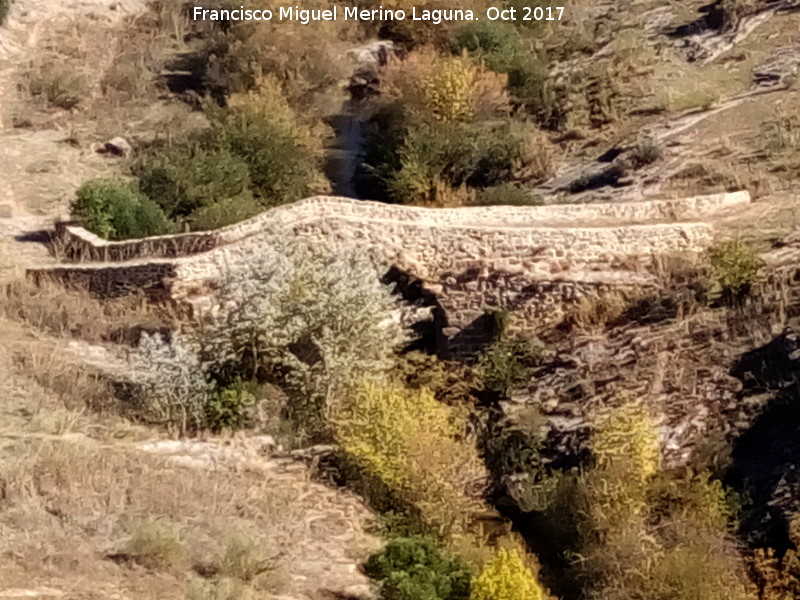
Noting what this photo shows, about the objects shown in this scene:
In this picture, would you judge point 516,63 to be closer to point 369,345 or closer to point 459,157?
point 459,157

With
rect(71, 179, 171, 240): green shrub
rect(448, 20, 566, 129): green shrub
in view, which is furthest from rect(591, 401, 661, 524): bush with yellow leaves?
rect(448, 20, 566, 129): green shrub

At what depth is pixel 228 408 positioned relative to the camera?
15367 mm

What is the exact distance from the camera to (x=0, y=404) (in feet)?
48.0

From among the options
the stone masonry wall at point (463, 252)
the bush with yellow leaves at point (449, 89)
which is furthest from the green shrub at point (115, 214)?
the bush with yellow leaves at point (449, 89)

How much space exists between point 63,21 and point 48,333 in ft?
49.6

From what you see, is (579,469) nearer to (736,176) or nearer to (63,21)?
(736,176)

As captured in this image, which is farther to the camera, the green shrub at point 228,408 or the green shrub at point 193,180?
the green shrub at point 193,180

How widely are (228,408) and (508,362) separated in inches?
150

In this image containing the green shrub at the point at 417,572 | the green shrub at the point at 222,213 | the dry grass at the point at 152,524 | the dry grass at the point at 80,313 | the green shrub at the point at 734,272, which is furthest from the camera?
the green shrub at the point at 222,213

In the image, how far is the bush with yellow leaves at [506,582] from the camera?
11.5 meters

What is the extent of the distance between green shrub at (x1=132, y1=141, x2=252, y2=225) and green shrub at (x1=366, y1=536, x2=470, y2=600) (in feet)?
33.7

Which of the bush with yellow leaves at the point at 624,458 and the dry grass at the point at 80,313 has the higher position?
the dry grass at the point at 80,313

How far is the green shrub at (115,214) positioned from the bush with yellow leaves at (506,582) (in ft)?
36.6

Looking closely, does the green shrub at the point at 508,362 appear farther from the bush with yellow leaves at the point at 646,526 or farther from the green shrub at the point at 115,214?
the green shrub at the point at 115,214
